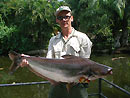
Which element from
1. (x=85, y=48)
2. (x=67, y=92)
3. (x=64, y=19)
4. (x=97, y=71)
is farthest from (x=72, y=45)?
(x=67, y=92)

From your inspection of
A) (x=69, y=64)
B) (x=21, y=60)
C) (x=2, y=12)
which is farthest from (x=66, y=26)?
(x=2, y=12)

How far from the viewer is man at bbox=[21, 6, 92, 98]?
2990 mm

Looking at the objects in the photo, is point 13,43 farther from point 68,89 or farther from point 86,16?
Result: point 68,89

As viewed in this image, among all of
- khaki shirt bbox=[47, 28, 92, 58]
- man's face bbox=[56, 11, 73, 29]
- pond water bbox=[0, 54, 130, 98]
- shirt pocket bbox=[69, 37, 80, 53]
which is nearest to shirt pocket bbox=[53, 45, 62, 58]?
khaki shirt bbox=[47, 28, 92, 58]

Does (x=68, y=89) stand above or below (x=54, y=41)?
below

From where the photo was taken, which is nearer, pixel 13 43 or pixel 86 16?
pixel 13 43

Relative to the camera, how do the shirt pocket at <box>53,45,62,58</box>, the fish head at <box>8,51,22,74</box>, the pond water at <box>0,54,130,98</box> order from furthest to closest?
the pond water at <box>0,54,130,98</box> → the shirt pocket at <box>53,45,62,58</box> → the fish head at <box>8,51,22,74</box>

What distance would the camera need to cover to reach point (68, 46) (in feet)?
10.2

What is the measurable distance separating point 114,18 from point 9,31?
46.4 ft

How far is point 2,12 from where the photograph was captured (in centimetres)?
2008

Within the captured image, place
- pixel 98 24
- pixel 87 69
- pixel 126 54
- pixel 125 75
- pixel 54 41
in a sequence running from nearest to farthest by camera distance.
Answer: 1. pixel 87 69
2. pixel 54 41
3. pixel 125 75
4. pixel 126 54
5. pixel 98 24

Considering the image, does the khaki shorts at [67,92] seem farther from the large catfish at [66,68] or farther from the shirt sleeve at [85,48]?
the shirt sleeve at [85,48]

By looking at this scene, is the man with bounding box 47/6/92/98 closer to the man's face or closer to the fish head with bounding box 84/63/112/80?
the man's face

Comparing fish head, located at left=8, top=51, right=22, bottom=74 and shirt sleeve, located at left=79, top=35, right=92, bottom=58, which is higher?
shirt sleeve, located at left=79, top=35, right=92, bottom=58
